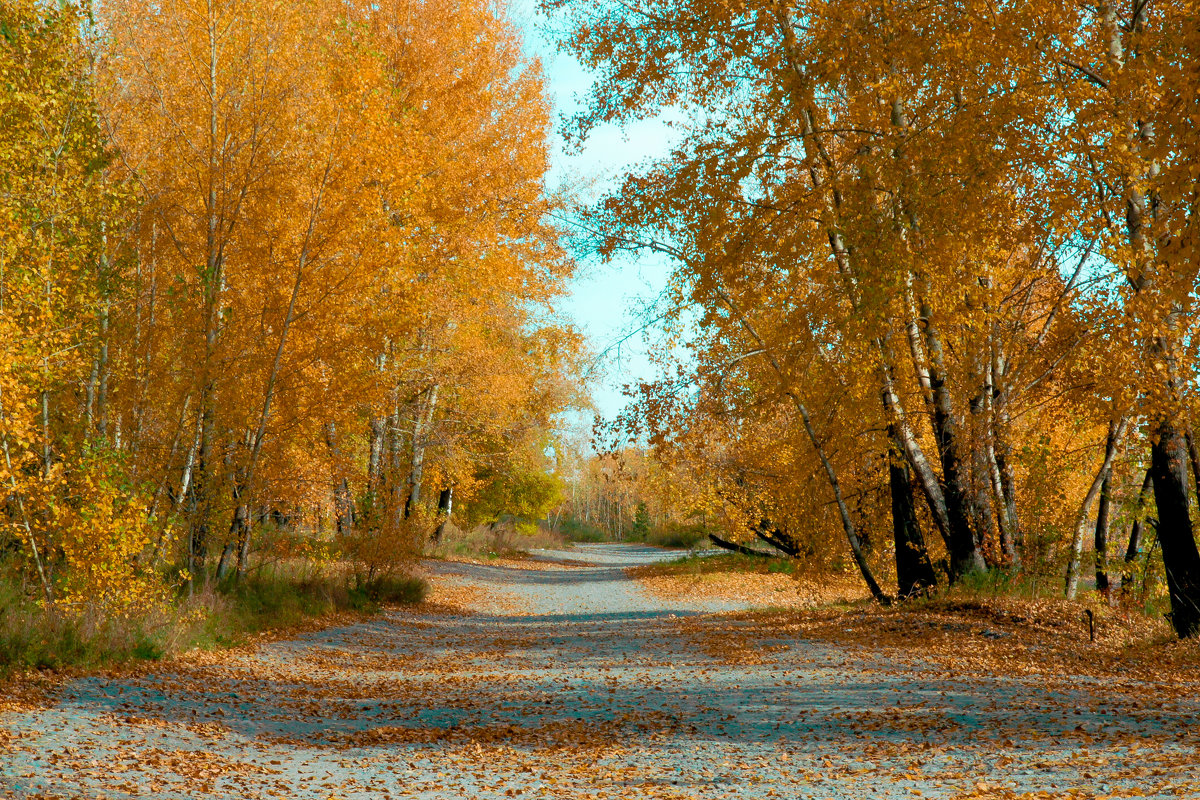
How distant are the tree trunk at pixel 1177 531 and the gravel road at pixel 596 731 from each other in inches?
80.8

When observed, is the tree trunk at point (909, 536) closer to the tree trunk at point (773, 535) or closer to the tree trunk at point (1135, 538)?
the tree trunk at point (1135, 538)

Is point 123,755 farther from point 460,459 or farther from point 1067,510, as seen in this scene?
point 460,459

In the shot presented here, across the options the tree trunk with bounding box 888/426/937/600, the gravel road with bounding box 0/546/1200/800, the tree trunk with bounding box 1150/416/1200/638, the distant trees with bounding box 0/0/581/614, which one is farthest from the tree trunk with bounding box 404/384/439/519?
the tree trunk with bounding box 1150/416/1200/638

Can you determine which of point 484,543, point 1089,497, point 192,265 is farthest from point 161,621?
point 484,543

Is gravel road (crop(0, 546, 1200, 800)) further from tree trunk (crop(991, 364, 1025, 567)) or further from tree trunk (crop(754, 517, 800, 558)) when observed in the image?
tree trunk (crop(754, 517, 800, 558))

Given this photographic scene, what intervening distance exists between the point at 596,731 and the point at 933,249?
517cm

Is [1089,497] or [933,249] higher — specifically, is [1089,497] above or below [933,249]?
below

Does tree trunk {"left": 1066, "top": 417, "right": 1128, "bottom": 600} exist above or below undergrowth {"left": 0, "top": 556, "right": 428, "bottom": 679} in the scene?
above

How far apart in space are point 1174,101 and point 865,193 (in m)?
3.19

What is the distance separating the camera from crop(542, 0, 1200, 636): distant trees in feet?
23.1

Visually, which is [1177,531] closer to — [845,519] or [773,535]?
[845,519]

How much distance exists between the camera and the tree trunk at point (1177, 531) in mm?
8398

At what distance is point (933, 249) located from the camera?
8180 millimetres

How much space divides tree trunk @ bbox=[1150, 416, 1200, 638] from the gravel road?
2051 millimetres
